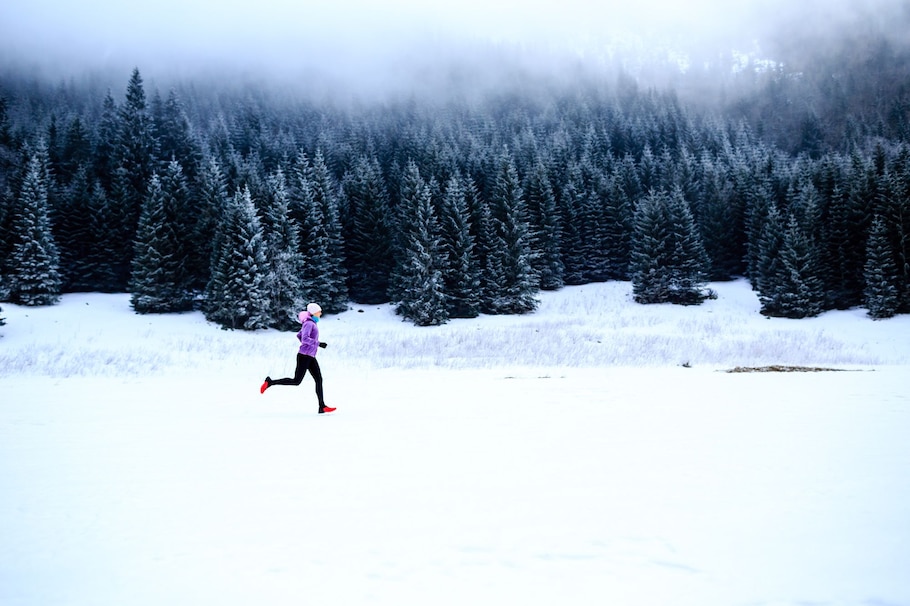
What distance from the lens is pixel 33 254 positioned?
41.7 meters

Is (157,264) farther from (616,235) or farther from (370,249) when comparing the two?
(616,235)

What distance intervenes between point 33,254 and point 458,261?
113 ft

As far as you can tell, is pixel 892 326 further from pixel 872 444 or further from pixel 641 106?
pixel 641 106

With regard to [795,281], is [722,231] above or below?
above

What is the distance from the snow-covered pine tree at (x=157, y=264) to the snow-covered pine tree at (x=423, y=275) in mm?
18423

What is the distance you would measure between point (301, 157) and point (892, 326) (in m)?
51.2

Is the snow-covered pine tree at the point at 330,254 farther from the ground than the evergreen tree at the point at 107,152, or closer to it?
closer to it

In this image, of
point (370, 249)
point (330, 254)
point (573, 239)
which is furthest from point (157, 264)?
point (573, 239)

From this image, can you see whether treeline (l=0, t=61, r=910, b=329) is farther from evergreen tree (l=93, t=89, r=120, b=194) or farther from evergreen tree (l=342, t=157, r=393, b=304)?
evergreen tree (l=93, t=89, r=120, b=194)

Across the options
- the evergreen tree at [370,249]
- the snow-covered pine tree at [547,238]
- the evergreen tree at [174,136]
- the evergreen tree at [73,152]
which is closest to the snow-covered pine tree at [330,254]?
the evergreen tree at [370,249]

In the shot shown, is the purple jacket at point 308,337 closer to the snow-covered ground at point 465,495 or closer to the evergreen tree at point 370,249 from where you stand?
the snow-covered ground at point 465,495

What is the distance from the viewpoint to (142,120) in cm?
6350

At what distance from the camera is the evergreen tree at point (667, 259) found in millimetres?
48656

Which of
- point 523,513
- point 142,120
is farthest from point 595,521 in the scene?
point 142,120
